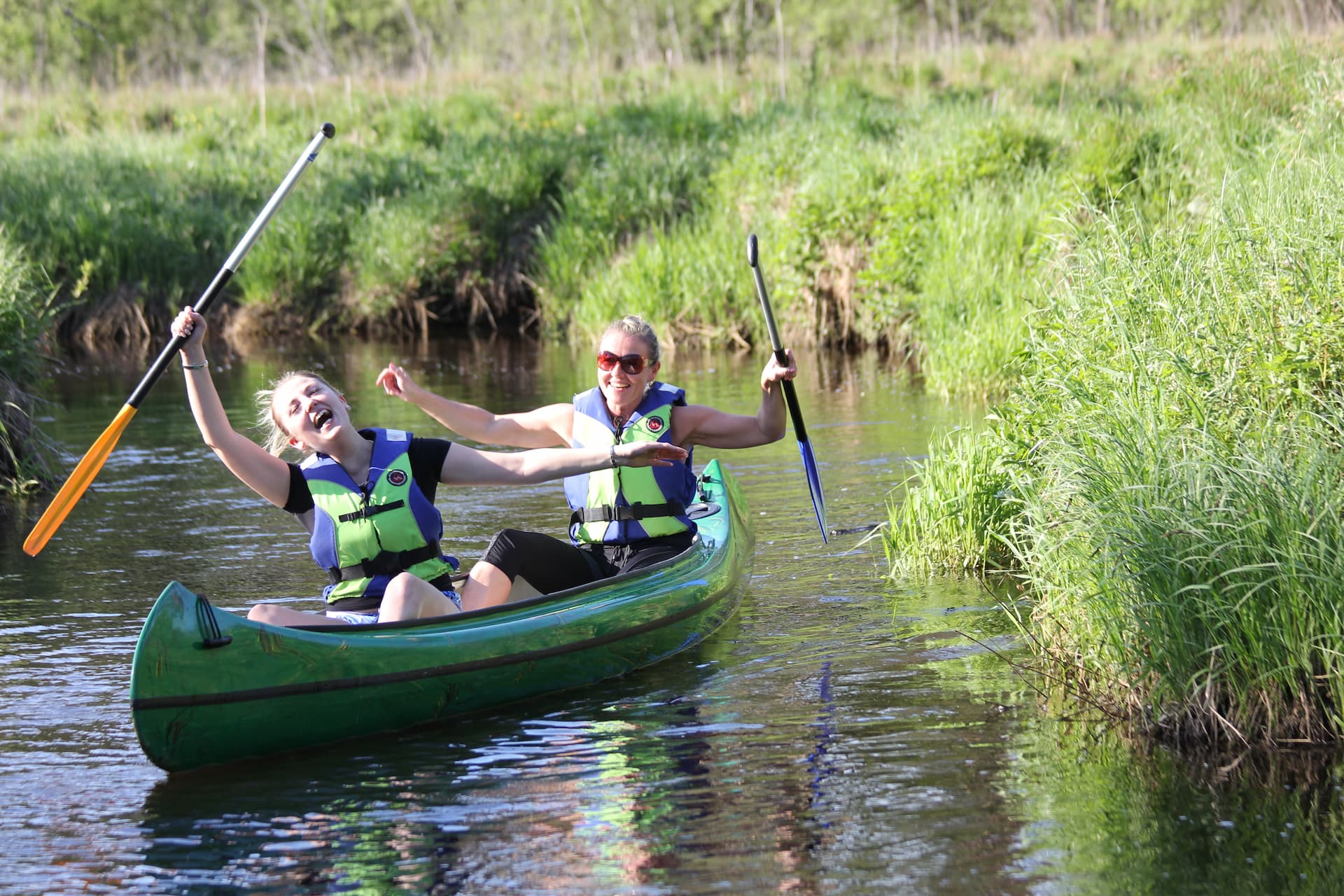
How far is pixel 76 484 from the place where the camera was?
507 centimetres

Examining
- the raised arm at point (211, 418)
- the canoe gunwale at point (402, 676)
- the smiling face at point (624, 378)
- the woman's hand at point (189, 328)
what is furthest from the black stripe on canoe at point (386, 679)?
the woman's hand at point (189, 328)

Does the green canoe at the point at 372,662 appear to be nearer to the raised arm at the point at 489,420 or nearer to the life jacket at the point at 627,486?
the life jacket at the point at 627,486

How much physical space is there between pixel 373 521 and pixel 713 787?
141 cm

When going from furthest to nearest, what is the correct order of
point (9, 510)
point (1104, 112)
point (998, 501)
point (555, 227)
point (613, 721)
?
1. point (555, 227)
2. point (1104, 112)
3. point (9, 510)
4. point (998, 501)
5. point (613, 721)

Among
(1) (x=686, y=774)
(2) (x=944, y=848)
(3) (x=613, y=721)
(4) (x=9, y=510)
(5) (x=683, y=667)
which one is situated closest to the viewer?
(2) (x=944, y=848)

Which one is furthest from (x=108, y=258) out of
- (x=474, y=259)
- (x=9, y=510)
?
(x=9, y=510)

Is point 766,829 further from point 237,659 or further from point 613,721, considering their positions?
point 237,659

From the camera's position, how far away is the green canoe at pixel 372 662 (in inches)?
161

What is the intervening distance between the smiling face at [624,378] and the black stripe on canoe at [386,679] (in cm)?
79

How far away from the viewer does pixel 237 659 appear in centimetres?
416

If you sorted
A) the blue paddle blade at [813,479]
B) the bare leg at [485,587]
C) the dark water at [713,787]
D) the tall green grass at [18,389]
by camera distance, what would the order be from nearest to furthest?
the dark water at [713,787] < the bare leg at [485,587] < the blue paddle blade at [813,479] < the tall green grass at [18,389]

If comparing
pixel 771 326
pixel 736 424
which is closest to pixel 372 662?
pixel 736 424

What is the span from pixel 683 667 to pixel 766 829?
1557 mm

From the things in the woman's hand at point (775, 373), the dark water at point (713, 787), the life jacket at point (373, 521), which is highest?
the woman's hand at point (775, 373)
